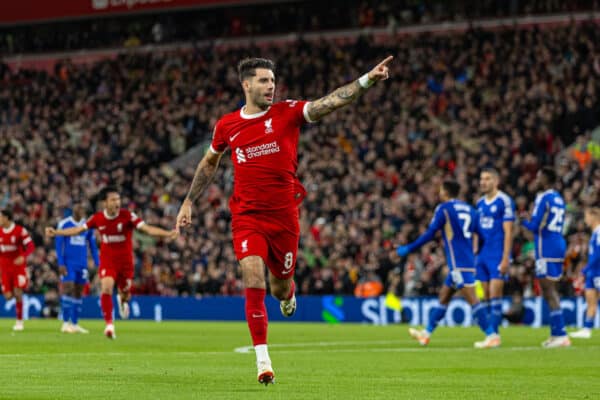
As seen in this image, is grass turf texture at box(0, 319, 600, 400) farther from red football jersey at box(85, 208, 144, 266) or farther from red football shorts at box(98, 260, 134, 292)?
red football jersey at box(85, 208, 144, 266)

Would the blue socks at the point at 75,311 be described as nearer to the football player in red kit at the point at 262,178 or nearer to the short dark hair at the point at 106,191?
the short dark hair at the point at 106,191

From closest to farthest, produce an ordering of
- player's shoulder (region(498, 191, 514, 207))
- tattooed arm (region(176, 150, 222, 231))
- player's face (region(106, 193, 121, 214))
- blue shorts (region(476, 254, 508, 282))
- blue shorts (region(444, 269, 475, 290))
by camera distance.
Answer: tattooed arm (region(176, 150, 222, 231)) < blue shorts (region(444, 269, 475, 290)) < player's shoulder (region(498, 191, 514, 207)) < blue shorts (region(476, 254, 508, 282)) < player's face (region(106, 193, 121, 214))

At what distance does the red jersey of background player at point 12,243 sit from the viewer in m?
24.3

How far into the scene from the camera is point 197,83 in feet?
137

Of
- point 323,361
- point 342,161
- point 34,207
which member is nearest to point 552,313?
point 323,361

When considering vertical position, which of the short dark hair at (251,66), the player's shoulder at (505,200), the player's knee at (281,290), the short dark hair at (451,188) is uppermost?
the short dark hair at (251,66)

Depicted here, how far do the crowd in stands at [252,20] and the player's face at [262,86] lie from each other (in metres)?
28.1

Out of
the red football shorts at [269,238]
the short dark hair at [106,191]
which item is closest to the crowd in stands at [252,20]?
the short dark hair at [106,191]

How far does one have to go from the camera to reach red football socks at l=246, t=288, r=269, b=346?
10180mm

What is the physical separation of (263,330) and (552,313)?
8.40m

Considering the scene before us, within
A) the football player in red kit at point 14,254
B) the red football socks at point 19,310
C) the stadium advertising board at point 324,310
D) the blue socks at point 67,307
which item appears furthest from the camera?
the stadium advertising board at point 324,310

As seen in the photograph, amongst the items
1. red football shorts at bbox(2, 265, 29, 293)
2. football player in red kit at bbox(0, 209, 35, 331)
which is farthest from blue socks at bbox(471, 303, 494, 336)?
red football shorts at bbox(2, 265, 29, 293)

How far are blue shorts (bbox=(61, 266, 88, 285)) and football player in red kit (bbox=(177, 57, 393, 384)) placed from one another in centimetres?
1292

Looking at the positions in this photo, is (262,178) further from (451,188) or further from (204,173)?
(451,188)
